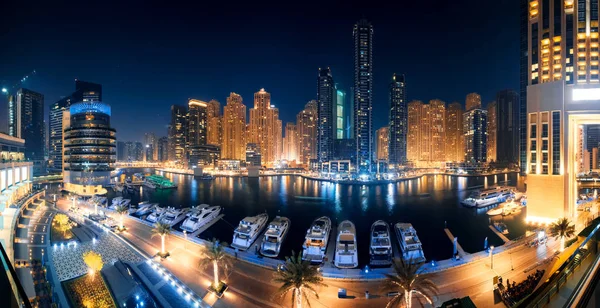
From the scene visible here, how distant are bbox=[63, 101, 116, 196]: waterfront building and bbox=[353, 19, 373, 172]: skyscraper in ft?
329

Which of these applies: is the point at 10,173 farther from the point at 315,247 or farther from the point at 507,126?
the point at 507,126

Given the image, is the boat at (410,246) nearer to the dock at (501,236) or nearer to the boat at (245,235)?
the dock at (501,236)

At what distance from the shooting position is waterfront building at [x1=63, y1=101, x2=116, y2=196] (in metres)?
60.8

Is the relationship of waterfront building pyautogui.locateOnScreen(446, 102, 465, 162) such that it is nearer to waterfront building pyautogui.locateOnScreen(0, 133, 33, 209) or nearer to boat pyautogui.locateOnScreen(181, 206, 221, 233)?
boat pyautogui.locateOnScreen(181, 206, 221, 233)

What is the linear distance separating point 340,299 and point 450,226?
28.8m

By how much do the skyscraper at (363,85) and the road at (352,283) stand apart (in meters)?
109

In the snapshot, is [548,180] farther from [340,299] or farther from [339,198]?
[339,198]

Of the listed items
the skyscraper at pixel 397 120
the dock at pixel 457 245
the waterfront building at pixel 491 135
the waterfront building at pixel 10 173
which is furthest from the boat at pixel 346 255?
the waterfront building at pixel 491 135

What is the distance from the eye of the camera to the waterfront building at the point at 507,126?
12206 cm

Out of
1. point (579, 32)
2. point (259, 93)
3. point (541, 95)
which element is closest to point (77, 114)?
point (541, 95)

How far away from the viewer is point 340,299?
14219 millimetres

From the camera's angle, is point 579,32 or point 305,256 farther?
point 579,32

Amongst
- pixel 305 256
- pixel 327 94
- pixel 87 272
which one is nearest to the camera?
pixel 87 272

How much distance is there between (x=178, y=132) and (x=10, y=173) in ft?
563
